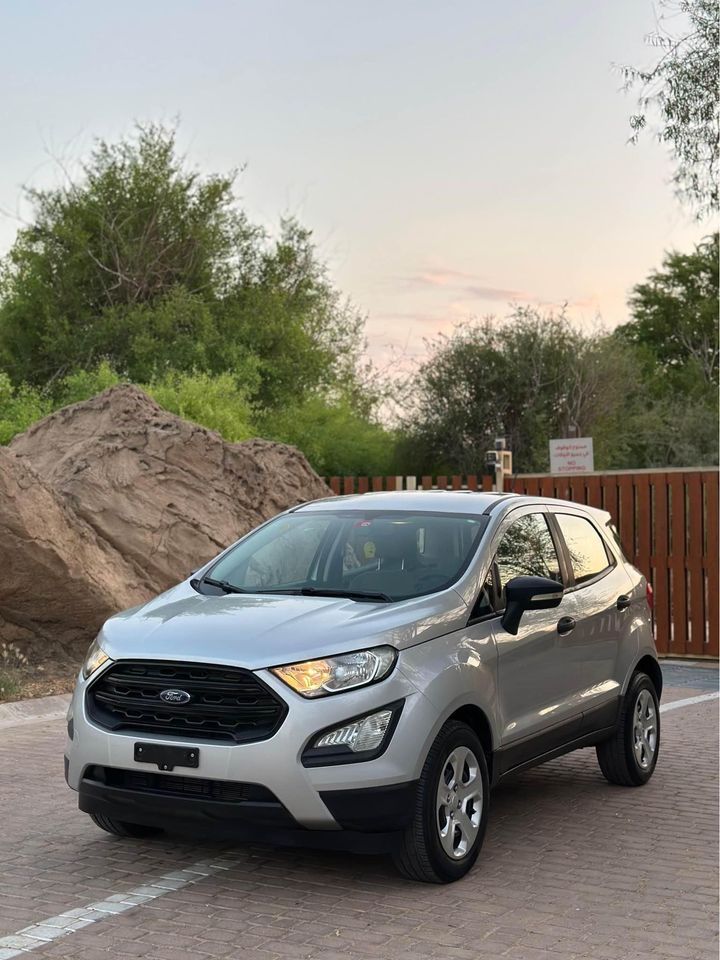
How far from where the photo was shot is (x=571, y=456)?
1877cm

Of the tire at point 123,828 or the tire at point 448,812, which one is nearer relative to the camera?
the tire at point 448,812

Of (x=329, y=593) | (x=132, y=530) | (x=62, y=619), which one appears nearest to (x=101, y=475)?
(x=132, y=530)

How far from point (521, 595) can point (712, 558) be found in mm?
9688

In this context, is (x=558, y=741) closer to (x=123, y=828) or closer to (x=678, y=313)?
(x=123, y=828)

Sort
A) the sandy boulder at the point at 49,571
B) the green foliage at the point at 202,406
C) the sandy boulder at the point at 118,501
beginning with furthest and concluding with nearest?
the green foliage at the point at 202,406 < the sandy boulder at the point at 118,501 < the sandy boulder at the point at 49,571

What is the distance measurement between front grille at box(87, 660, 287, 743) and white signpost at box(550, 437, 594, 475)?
13180 mm

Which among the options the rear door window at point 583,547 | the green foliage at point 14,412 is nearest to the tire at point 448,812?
the rear door window at point 583,547

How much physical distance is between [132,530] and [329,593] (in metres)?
6.79

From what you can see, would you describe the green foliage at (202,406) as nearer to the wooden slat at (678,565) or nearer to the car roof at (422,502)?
the wooden slat at (678,565)

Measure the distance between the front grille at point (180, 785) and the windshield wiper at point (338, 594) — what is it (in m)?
1.21

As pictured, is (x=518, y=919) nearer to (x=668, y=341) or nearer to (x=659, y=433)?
(x=659, y=433)

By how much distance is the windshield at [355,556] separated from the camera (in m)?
6.66

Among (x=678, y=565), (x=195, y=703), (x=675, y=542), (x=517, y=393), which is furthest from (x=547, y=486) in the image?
(x=517, y=393)

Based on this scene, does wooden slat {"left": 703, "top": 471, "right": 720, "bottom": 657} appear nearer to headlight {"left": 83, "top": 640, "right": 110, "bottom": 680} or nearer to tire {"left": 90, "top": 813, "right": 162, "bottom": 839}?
tire {"left": 90, "top": 813, "right": 162, "bottom": 839}
